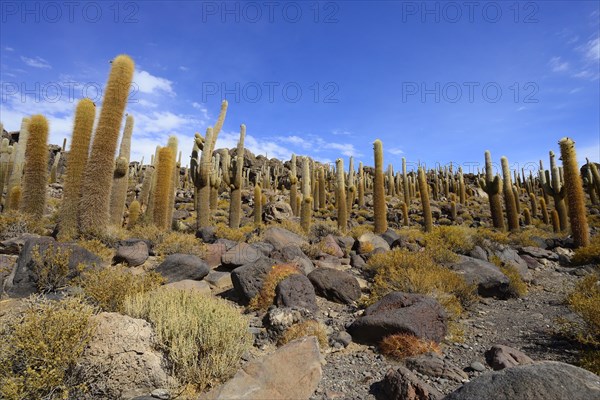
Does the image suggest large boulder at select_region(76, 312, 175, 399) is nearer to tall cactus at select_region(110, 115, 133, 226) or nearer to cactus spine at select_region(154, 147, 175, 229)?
tall cactus at select_region(110, 115, 133, 226)

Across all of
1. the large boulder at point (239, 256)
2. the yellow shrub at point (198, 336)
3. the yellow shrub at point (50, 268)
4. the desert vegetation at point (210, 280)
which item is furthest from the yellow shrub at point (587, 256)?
the yellow shrub at point (50, 268)

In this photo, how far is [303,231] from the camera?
646 inches

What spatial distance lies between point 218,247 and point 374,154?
37.0ft

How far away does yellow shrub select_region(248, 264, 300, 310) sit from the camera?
705cm

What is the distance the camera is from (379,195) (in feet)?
59.3

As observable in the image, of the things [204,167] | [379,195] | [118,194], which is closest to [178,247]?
[118,194]

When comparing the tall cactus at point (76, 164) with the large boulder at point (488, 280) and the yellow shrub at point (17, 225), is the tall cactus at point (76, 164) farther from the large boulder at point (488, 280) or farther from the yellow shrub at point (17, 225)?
the large boulder at point (488, 280)

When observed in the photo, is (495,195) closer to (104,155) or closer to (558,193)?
(558,193)

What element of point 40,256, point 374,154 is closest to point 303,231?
point 374,154

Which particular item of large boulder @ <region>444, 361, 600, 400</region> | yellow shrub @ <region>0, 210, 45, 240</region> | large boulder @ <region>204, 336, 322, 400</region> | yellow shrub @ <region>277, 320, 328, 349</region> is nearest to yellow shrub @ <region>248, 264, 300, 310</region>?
yellow shrub @ <region>277, 320, 328, 349</region>

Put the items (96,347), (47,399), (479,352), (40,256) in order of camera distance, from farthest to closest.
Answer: (40,256), (479,352), (96,347), (47,399)

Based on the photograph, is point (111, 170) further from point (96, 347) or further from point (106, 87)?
point (96, 347)

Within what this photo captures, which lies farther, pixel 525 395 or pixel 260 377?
pixel 260 377

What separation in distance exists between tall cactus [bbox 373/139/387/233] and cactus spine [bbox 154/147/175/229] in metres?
10.0
